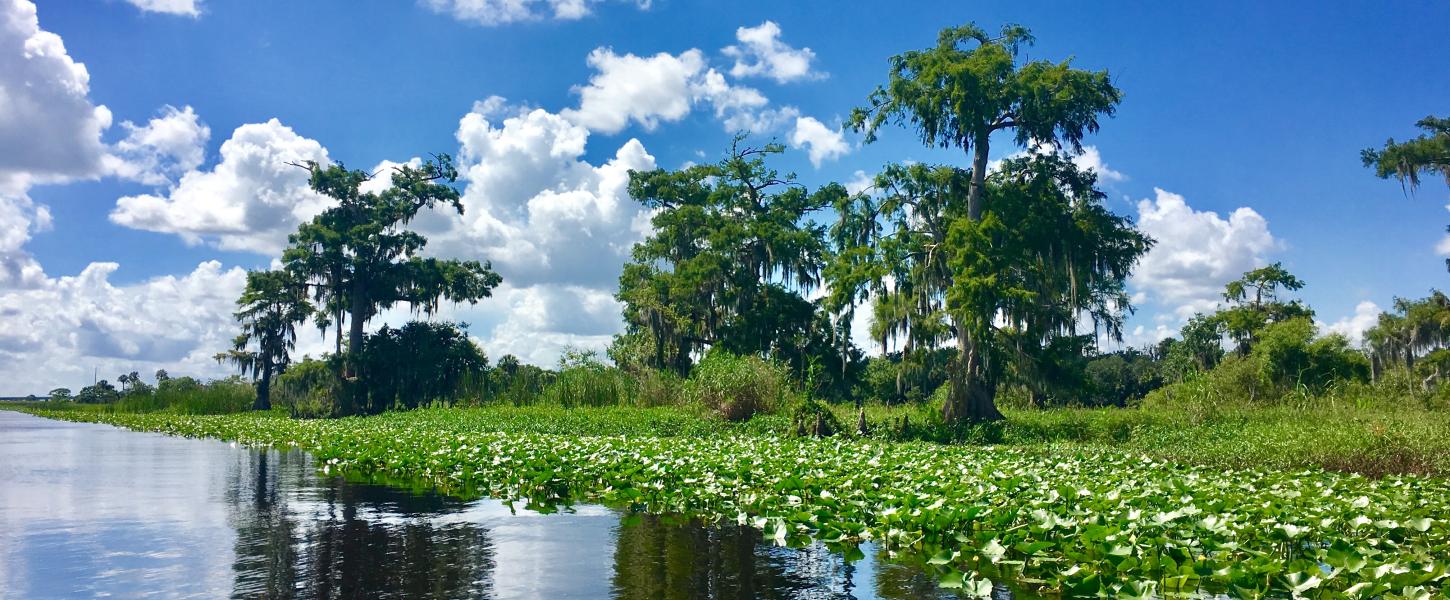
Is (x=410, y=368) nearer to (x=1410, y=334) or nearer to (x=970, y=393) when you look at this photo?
(x=970, y=393)

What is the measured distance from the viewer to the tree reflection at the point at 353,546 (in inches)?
280

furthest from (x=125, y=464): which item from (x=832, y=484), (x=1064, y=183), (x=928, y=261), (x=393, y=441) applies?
(x=1064, y=183)

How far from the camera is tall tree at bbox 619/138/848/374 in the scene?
3506 centimetres

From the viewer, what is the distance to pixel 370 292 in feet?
139

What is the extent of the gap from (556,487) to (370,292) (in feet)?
107

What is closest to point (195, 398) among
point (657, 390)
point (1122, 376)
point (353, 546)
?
point (657, 390)

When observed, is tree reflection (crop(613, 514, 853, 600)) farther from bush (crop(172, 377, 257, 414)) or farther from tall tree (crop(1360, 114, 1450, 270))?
bush (crop(172, 377, 257, 414))

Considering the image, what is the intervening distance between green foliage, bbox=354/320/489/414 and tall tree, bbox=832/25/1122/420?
23.2 metres

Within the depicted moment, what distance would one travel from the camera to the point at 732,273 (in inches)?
1385

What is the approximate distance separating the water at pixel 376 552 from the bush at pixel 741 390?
12.3 m

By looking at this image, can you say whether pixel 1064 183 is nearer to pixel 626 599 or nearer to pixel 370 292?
pixel 626 599

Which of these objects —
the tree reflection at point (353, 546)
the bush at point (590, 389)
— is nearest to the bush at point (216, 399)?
the bush at point (590, 389)

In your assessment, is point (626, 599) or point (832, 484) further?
point (832, 484)

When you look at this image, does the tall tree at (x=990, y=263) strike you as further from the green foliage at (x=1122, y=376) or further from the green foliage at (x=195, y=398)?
the green foliage at (x=195, y=398)
